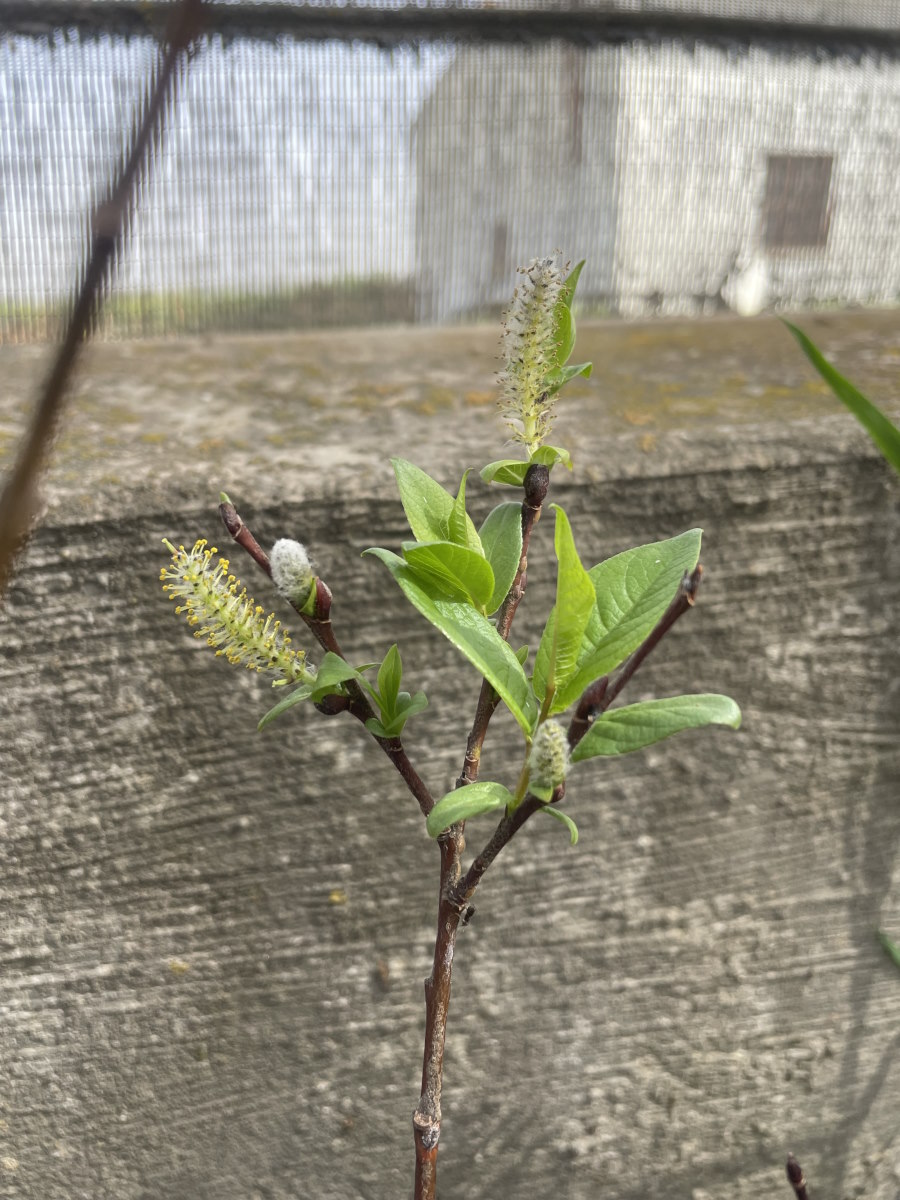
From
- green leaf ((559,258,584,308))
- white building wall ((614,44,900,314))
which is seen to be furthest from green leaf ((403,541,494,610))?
white building wall ((614,44,900,314))

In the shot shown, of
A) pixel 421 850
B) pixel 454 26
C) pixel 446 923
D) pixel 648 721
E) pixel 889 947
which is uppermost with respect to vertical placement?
pixel 454 26

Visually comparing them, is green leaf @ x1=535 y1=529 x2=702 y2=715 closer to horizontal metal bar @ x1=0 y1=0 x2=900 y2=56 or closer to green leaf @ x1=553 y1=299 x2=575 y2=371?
green leaf @ x1=553 y1=299 x2=575 y2=371

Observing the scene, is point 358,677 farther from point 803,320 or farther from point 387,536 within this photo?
point 803,320

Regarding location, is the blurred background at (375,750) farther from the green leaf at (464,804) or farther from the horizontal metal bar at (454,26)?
the green leaf at (464,804)

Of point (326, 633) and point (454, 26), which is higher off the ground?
point (454, 26)

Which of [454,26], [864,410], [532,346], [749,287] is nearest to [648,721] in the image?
[532,346]

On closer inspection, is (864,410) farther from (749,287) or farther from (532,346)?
(749,287)
